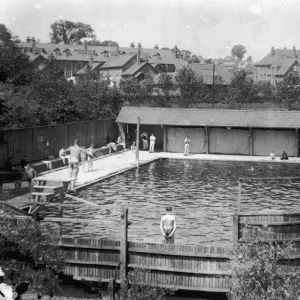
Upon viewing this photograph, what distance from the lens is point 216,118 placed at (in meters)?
50.5

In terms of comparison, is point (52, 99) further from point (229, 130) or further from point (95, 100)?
point (229, 130)

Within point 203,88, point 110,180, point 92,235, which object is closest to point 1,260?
point 92,235

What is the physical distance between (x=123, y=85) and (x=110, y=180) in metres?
44.0

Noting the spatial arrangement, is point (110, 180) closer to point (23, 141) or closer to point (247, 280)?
point (23, 141)

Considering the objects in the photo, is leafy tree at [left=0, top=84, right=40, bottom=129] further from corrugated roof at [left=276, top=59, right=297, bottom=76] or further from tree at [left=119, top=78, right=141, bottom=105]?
corrugated roof at [left=276, top=59, right=297, bottom=76]

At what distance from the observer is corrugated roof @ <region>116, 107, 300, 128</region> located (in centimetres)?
4922

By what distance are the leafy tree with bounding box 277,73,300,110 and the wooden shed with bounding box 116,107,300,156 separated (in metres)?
31.3

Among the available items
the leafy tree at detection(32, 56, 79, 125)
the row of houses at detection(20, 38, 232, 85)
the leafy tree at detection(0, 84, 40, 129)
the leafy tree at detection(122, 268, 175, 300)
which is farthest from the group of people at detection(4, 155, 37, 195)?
the row of houses at detection(20, 38, 232, 85)

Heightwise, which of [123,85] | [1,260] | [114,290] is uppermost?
[123,85]

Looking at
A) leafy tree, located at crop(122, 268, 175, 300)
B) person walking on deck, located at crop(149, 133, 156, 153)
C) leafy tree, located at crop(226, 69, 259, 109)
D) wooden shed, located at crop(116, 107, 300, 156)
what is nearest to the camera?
leafy tree, located at crop(122, 268, 175, 300)

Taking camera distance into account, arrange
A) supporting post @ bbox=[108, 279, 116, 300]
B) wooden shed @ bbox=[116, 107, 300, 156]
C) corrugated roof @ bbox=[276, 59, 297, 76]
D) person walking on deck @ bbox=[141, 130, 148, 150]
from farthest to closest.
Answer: corrugated roof @ bbox=[276, 59, 297, 76]
person walking on deck @ bbox=[141, 130, 148, 150]
wooden shed @ bbox=[116, 107, 300, 156]
supporting post @ bbox=[108, 279, 116, 300]

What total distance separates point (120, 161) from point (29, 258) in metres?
28.5

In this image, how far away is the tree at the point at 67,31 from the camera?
16138 cm

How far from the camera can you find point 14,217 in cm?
1791
